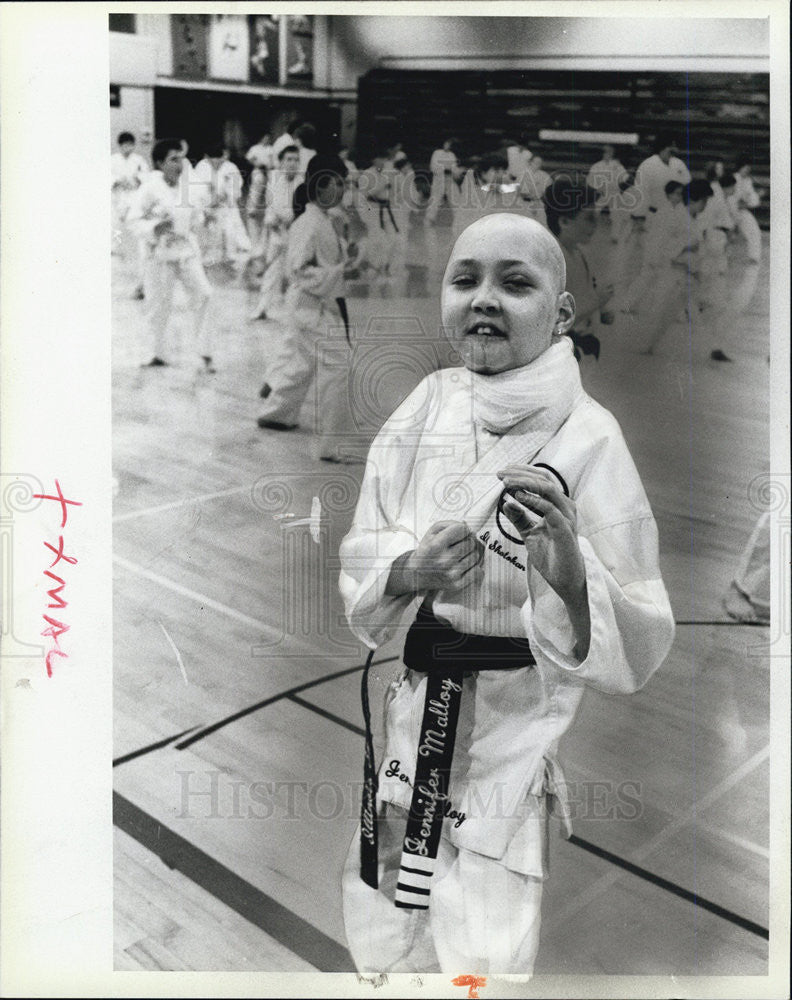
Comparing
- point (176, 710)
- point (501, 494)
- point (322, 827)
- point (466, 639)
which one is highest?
point (501, 494)

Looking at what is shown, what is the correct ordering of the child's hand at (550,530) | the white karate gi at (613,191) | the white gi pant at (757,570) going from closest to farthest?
the child's hand at (550,530) < the white karate gi at (613,191) < the white gi pant at (757,570)

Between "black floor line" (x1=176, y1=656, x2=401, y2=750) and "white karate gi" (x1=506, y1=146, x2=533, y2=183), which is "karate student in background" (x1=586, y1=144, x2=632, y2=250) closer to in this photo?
"white karate gi" (x1=506, y1=146, x2=533, y2=183)

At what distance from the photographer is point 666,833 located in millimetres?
3180

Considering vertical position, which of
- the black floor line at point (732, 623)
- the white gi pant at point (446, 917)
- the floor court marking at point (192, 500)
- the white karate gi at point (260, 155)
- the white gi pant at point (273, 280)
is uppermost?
the white karate gi at point (260, 155)

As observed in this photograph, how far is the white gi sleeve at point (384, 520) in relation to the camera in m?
3.11

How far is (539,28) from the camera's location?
3.13 meters

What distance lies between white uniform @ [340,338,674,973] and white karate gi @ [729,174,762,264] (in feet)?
1.90

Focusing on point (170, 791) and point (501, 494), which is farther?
point (170, 791)

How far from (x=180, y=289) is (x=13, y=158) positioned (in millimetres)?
575

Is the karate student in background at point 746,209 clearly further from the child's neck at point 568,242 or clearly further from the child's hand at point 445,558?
the child's hand at point 445,558

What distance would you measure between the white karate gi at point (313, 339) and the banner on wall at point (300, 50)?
1.09ft

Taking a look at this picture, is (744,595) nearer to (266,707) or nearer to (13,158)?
(266,707)

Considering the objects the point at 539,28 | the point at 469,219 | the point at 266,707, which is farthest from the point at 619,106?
the point at 266,707

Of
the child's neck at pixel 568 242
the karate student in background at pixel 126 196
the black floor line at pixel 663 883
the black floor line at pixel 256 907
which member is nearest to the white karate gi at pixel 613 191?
the child's neck at pixel 568 242
